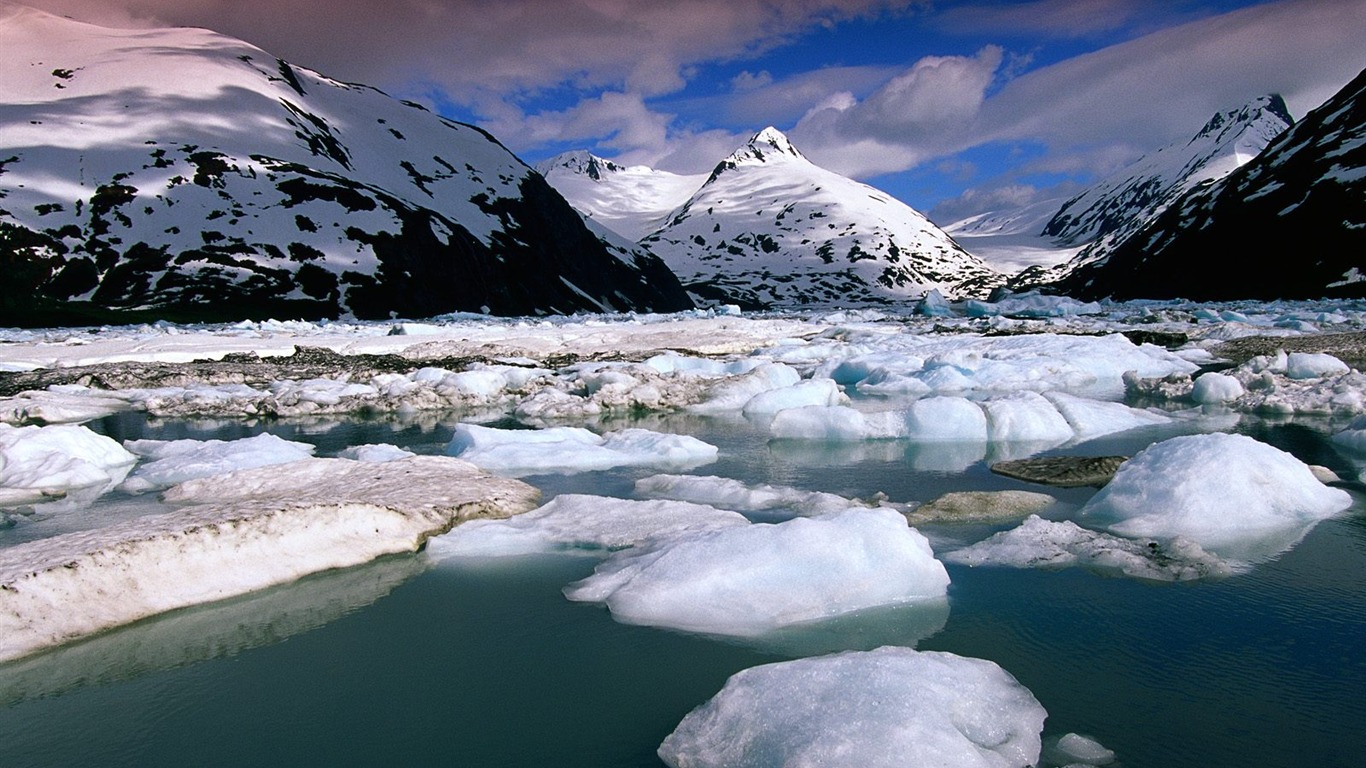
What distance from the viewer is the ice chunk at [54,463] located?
11.0m

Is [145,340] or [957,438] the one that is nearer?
[957,438]

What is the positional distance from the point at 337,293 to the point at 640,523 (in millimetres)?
54894

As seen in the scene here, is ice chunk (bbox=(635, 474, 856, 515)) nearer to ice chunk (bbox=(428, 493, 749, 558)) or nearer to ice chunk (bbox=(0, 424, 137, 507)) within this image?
ice chunk (bbox=(428, 493, 749, 558))

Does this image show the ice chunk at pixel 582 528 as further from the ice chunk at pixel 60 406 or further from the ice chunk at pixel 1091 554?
the ice chunk at pixel 60 406

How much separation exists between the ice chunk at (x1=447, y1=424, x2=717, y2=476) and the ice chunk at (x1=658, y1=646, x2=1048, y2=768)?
24.9ft

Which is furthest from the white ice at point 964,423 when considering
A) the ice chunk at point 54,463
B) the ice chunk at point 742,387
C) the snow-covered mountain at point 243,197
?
the snow-covered mountain at point 243,197

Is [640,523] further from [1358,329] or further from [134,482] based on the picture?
[1358,329]

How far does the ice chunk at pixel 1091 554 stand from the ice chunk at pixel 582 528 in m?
2.37

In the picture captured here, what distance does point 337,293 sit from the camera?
189ft

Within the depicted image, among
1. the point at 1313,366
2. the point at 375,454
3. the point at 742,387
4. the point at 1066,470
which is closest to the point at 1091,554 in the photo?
the point at 1066,470

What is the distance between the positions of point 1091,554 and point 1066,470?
3706 millimetres

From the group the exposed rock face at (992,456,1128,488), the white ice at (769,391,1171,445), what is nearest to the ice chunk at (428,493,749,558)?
the exposed rock face at (992,456,1128,488)

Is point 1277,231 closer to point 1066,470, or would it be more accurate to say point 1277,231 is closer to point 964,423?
point 964,423

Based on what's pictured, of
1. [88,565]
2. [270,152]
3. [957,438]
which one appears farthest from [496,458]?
[270,152]
